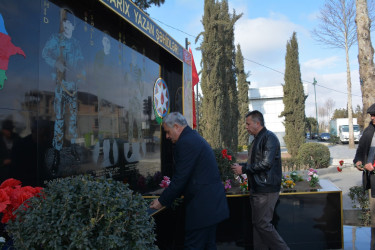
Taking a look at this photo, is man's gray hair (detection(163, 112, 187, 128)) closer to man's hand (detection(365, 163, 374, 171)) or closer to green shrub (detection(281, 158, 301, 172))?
man's hand (detection(365, 163, 374, 171))

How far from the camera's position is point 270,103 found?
148 ft

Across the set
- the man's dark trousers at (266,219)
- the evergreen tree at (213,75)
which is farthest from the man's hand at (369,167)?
the evergreen tree at (213,75)

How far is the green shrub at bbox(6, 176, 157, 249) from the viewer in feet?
5.68

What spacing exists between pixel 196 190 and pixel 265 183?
3.63ft

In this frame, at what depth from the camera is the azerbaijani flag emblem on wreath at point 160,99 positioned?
236 inches

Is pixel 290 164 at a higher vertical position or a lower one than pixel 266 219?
lower

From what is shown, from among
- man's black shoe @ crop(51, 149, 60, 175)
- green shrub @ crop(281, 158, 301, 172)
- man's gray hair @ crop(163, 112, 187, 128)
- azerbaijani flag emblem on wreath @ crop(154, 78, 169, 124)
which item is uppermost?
azerbaijani flag emblem on wreath @ crop(154, 78, 169, 124)

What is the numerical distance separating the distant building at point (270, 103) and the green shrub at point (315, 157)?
1158 inches

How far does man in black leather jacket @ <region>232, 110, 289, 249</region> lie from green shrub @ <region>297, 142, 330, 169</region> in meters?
11.9

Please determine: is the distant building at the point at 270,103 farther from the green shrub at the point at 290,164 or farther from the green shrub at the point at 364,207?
the green shrub at the point at 364,207

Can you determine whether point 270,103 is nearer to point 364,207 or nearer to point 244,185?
point 364,207

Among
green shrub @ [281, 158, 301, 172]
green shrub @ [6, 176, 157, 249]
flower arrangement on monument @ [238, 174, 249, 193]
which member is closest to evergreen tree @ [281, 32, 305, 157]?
green shrub @ [281, 158, 301, 172]

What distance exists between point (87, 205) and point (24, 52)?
1.66m

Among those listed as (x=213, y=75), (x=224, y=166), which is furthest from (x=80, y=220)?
(x=213, y=75)
